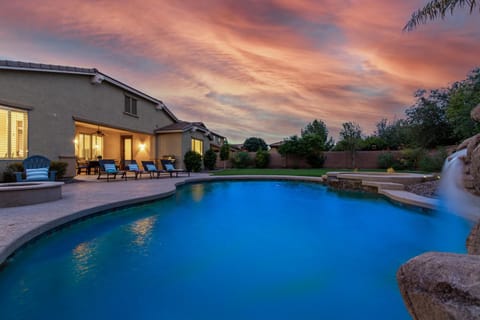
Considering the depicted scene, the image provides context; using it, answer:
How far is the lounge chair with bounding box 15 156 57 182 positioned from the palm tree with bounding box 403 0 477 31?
13.2 meters

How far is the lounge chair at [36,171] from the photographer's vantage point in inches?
343

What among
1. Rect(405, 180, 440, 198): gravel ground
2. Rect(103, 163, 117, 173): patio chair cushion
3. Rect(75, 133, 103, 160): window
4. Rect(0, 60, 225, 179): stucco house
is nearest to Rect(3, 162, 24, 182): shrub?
Rect(0, 60, 225, 179): stucco house

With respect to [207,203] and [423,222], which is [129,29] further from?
[423,222]

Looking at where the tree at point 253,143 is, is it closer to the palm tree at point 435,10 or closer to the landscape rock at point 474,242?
the palm tree at point 435,10

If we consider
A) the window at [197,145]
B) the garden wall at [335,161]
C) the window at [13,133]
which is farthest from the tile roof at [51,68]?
the garden wall at [335,161]

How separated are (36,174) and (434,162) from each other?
21573mm

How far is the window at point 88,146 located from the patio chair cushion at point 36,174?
27.5ft

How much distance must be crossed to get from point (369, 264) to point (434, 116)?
77.6ft

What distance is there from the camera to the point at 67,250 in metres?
4.48

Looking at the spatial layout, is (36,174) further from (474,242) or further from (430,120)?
(430,120)

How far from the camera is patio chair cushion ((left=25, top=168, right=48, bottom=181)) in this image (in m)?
8.72

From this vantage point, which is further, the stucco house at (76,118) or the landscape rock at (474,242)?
the stucco house at (76,118)

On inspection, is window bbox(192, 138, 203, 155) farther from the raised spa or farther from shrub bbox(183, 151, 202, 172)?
the raised spa

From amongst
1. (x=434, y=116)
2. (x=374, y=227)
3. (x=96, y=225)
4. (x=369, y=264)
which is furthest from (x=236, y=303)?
(x=434, y=116)
